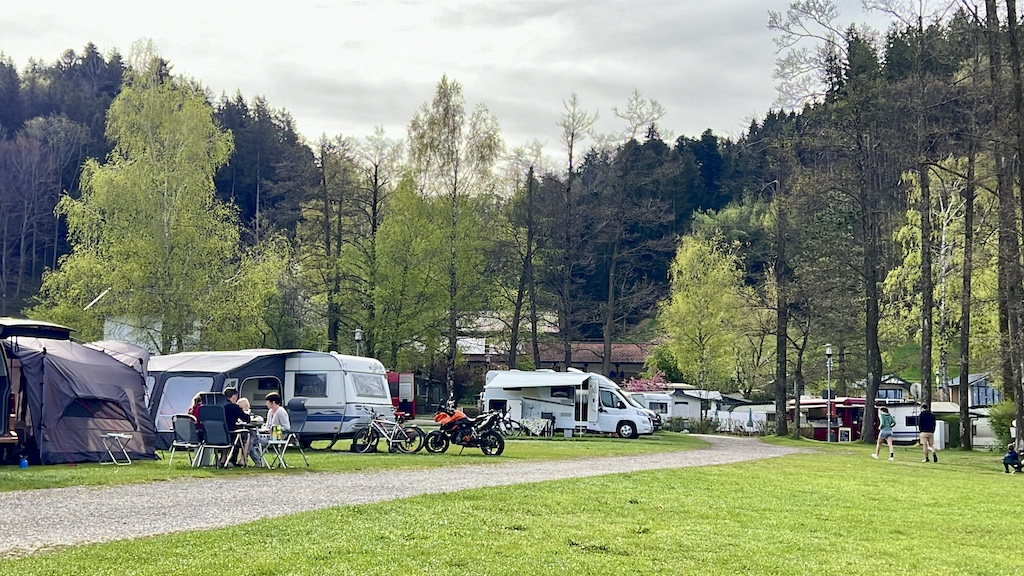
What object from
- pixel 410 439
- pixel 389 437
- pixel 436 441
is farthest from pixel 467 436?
pixel 389 437

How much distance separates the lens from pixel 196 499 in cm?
1131

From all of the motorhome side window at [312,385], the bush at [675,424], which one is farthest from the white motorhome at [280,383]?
the bush at [675,424]

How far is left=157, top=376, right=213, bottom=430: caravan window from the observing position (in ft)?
73.5

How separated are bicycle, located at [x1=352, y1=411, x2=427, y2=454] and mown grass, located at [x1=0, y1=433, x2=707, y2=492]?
0.28 meters

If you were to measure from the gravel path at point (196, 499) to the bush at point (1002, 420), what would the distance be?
46.1 feet

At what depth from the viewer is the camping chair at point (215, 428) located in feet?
52.7

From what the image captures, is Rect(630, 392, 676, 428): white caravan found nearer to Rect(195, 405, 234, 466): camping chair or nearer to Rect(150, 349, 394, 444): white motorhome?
Rect(150, 349, 394, 444): white motorhome

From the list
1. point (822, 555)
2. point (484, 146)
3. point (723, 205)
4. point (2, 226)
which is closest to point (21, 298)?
point (2, 226)

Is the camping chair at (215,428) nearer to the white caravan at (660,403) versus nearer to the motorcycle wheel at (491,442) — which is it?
the motorcycle wheel at (491,442)

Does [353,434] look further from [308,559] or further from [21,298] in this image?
[21,298]

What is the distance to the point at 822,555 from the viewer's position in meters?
8.22

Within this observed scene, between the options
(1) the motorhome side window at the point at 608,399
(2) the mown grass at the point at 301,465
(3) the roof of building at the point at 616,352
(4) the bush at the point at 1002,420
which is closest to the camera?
(2) the mown grass at the point at 301,465

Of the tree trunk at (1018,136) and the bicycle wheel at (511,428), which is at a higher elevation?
the tree trunk at (1018,136)

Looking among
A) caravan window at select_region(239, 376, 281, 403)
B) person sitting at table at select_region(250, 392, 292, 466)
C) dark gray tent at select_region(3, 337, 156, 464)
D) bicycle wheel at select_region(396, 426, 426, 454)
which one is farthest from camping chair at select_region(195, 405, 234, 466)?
caravan window at select_region(239, 376, 281, 403)
